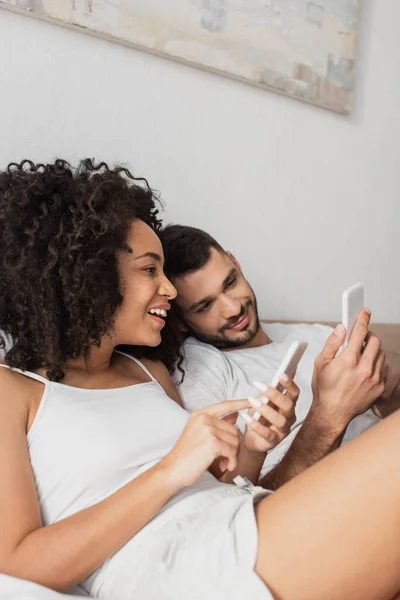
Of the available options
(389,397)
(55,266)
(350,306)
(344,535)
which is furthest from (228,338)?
(344,535)

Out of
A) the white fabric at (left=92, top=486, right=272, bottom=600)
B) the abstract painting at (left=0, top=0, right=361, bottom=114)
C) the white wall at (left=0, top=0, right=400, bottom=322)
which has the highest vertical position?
the abstract painting at (left=0, top=0, right=361, bottom=114)

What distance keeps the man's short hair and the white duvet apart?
0.88 metres

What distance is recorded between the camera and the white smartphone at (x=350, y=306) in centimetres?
114

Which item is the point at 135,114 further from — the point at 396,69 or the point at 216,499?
the point at 396,69

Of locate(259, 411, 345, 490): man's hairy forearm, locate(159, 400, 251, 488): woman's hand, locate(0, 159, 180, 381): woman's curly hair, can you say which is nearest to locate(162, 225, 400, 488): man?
locate(259, 411, 345, 490): man's hairy forearm

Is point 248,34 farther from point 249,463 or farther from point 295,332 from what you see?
point 249,463

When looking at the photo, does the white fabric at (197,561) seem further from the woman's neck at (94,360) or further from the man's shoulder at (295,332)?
the man's shoulder at (295,332)

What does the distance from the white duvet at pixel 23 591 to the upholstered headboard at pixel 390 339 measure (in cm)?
142

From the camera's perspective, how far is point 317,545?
80 centimetres

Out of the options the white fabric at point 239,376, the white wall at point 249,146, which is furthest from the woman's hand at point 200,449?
the white wall at point 249,146

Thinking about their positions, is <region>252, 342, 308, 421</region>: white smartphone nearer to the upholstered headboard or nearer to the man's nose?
the man's nose

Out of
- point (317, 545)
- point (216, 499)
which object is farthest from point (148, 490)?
point (317, 545)

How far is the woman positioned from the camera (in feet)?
2.64

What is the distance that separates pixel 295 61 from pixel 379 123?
0.49m
